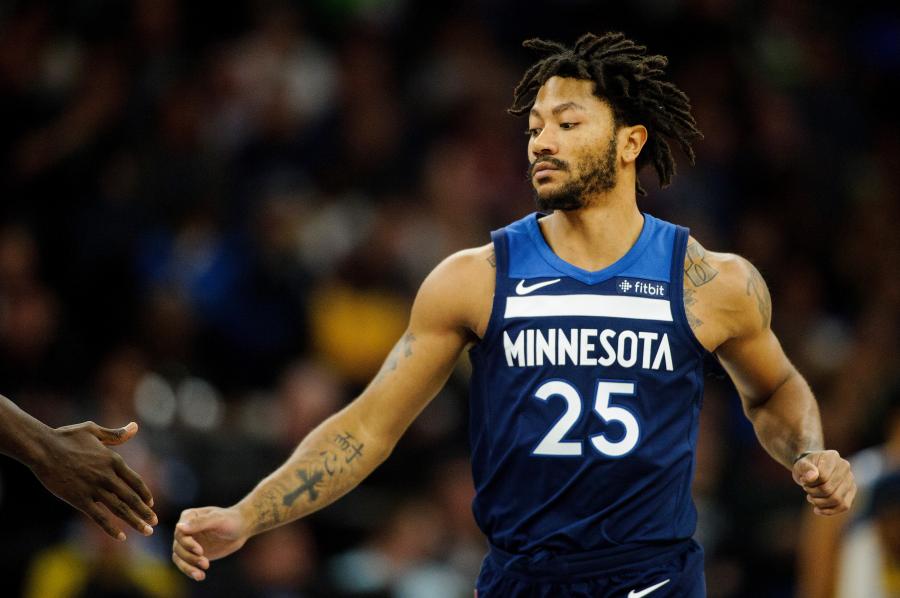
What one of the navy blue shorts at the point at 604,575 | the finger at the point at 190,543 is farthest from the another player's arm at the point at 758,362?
the finger at the point at 190,543

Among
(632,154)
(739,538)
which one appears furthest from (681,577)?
(739,538)

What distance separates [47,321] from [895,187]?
23.6 ft

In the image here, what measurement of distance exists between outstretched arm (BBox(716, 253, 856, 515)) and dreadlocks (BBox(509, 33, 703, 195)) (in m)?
0.52

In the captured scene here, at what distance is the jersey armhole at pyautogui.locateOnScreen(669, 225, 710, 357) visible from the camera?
199 inches

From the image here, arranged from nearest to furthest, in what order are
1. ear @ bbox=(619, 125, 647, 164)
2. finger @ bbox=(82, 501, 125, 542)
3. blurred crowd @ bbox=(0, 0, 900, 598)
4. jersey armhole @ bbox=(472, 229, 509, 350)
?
finger @ bbox=(82, 501, 125, 542) → jersey armhole @ bbox=(472, 229, 509, 350) → ear @ bbox=(619, 125, 647, 164) → blurred crowd @ bbox=(0, 0, 900, 598)

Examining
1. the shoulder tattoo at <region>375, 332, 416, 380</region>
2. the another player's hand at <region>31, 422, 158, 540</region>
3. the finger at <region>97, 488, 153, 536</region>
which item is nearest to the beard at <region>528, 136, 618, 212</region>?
the shoulder tattoo at <region>375, 332, 416, 380</region>

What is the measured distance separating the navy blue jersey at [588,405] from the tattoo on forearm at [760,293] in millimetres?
270

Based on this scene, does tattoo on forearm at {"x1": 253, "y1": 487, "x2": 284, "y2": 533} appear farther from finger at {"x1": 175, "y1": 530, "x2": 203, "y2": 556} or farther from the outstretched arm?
the outstretched arm

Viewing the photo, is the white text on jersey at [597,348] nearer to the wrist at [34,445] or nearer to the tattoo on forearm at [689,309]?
the tattoo on forearm at [689,309]

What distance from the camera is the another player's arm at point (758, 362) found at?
5129mm

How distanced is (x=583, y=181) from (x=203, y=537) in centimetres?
178

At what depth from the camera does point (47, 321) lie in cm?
889

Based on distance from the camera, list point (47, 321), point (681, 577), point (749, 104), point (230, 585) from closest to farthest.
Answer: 1. point (681, 577)
2. point (230, 585)
3. point (47, 321)
4. point (749, 104)

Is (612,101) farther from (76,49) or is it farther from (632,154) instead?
(76,49)
